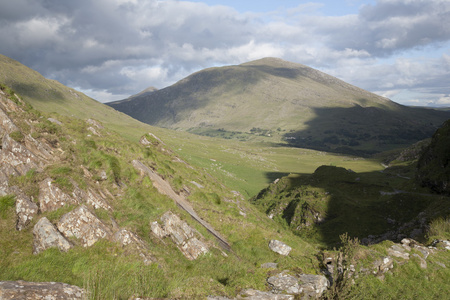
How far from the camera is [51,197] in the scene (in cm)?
1227

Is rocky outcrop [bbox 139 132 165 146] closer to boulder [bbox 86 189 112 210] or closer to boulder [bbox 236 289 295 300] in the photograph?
boulder [bbox 86 189 112 210]

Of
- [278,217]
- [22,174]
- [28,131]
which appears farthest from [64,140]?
[278,217]

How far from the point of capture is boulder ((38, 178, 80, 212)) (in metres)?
12.0

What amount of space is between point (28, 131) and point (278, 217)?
1580 inches

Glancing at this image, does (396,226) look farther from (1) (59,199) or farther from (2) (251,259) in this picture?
(1) (59,199)

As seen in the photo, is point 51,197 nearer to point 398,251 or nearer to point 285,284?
point 285,284

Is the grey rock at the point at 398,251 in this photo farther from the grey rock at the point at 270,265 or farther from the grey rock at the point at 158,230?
the grey rock at the point at 158,230

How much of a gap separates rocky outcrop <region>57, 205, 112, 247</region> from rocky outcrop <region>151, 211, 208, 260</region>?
320cm

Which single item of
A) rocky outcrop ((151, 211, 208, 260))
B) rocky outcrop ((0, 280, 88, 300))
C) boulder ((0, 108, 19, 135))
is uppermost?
boulder ((0, 108, 19, 135))

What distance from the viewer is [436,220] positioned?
25.2 m

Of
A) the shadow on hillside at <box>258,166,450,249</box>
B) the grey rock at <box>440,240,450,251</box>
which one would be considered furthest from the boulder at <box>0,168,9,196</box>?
the shadow on hillside at <box>258,166,450,249</box>

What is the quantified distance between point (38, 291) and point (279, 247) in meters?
15.1

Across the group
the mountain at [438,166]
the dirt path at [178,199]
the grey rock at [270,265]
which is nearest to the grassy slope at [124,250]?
the grey rock at [270,265]

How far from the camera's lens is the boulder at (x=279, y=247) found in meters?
18.5
